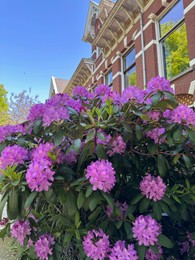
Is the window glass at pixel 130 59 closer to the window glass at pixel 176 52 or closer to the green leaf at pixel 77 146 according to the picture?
the window glass at pixel 176 52

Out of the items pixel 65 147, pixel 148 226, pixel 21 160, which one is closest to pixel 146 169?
pixel 148 226

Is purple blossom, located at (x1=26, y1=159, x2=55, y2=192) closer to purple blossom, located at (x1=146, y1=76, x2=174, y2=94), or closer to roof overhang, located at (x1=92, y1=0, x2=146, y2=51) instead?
purple blossom, located at (x1=146, y1=76, x2=174, y2=94)

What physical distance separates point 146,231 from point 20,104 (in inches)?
612

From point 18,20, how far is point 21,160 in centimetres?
1337

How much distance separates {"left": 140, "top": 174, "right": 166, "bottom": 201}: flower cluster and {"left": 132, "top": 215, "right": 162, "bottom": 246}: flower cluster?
0.13 m

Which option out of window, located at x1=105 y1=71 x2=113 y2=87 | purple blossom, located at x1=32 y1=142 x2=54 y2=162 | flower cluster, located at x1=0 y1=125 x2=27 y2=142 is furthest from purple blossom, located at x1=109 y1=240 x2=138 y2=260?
window, located at x1=105 y1=71 x2=113 y2=87

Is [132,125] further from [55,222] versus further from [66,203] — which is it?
[55,222]

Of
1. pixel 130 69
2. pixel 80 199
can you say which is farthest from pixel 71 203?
pixel 130 69

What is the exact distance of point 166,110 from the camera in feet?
4.45

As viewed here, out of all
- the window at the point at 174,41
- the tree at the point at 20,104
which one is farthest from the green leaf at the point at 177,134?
the tree at the point at 20,104

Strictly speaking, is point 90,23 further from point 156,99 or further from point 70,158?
point 70,158

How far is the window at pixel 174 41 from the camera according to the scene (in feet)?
15.3

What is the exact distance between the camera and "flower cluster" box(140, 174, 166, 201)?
1.20 meters

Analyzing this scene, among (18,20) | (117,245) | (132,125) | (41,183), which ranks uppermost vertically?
(18,20)
